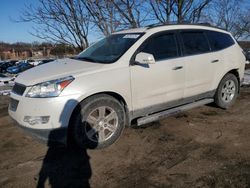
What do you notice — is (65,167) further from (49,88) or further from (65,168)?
(49,88)

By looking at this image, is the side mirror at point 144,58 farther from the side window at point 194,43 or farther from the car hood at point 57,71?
the side window at point 194,43

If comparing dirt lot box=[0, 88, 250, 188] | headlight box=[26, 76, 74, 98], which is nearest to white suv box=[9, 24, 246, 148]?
headlight box=[26, 76, 74, 98]

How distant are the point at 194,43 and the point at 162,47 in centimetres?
80

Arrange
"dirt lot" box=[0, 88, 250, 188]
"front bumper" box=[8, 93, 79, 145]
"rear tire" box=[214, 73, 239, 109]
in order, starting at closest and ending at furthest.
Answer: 1. "dirt lot" box=[0, 88, 250, 188]
2. "front bumper" box=[8, 93, 79, 145]
3. "rear tire" box=[214, 73, 239, 109]

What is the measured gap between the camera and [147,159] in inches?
144

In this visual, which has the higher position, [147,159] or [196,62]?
[196,62]

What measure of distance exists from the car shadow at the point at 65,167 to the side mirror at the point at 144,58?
122 cm

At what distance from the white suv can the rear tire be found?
4cm

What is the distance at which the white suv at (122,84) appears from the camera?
12.0 ft

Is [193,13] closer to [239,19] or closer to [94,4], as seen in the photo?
[94,4]

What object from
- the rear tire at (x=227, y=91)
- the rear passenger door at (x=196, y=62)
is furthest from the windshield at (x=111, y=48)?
the rear tire at (x=227, y=91)

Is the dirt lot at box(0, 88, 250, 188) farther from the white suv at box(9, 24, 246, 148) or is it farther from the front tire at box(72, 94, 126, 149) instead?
the white suv at box(9, 24, 246, 148)

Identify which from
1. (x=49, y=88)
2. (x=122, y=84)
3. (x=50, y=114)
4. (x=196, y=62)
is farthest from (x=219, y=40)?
(x=50, y=114)

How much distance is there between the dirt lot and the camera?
10.3ft
